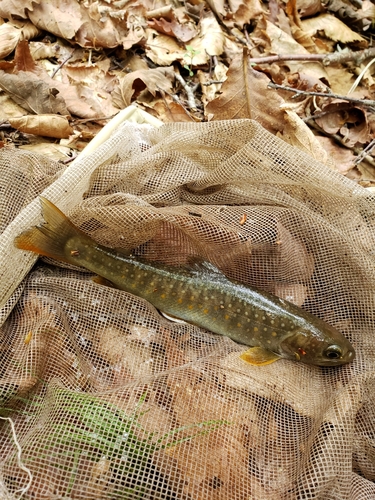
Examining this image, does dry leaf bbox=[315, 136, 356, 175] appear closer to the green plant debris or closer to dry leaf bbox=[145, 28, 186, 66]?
dry leaf bbox=[145, 28, 186, 66]

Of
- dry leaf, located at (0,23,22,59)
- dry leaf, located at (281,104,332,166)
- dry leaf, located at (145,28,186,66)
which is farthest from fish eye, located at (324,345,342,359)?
dry leaf, located at (0,23,22,59)

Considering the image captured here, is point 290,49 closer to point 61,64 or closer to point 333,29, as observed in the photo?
point 333,29

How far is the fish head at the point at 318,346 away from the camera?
2.33 meters

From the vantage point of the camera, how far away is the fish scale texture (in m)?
1.82

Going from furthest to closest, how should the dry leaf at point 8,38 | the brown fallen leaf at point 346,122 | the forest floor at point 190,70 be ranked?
1. the brown fallen leaf at point 346,122
2. the dry leaf at point 8,38
3. the forest floor at point 190,70

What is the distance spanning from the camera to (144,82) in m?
3.57

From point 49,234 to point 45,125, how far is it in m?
1.21

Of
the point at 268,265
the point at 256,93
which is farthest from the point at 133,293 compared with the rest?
the point at 256,93

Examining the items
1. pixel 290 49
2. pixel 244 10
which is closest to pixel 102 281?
pixel 290 49

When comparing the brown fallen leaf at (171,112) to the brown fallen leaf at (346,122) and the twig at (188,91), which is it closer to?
the twig at (188,91)

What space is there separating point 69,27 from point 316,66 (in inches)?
88.8

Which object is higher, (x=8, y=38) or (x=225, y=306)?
(x=8, y=38)

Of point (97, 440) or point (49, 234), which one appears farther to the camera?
point (49, 234)

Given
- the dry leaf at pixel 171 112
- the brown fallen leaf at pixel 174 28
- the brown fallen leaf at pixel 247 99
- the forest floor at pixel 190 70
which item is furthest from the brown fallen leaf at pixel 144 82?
the brown fallen leaf at pixel 247 99
